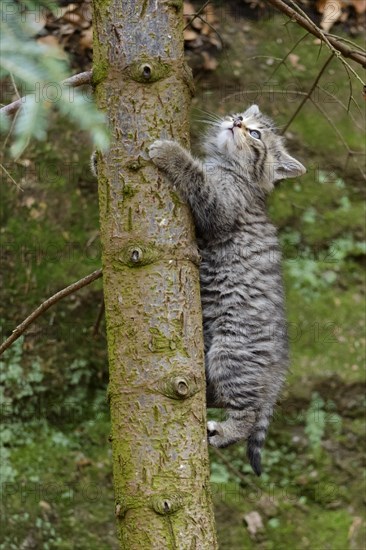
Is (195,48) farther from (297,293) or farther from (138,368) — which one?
(138,368)

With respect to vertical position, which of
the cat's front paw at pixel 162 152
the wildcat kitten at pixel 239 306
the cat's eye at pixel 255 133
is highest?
the cat's front paw at pixel 162 152

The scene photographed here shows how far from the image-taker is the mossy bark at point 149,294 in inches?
109

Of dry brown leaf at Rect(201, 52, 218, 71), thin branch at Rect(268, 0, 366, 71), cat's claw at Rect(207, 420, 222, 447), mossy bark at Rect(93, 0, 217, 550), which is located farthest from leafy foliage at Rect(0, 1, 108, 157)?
dry brown leaf at Rect(201, 52, 218, 71)

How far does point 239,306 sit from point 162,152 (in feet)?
4.60

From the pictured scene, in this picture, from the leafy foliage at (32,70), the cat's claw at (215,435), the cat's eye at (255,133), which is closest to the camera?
the leafy foliage at (32,70)

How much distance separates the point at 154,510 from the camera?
273cm

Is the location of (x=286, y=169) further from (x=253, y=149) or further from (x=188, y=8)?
(x=188, y=8)

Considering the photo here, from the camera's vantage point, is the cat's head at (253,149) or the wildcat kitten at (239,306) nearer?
the wildcat kitten at (239,306)

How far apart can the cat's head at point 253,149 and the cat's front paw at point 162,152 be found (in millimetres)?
1573

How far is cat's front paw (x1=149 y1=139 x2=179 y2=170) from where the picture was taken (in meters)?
2.98

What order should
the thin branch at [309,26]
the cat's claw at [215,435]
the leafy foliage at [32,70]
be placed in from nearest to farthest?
the leafy foliage at [32,70] → the thin branch at [309,26] → the cat's claw at [215,435]

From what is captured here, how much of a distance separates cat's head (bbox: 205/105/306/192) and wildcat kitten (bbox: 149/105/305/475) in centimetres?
11

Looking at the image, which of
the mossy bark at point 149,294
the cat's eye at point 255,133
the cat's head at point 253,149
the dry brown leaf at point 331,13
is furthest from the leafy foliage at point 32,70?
the dry brown leaf at point 331,13

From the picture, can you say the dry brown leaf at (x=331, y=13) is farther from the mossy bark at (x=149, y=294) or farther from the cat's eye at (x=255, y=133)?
the mossy bark at (x=149, y=294)
